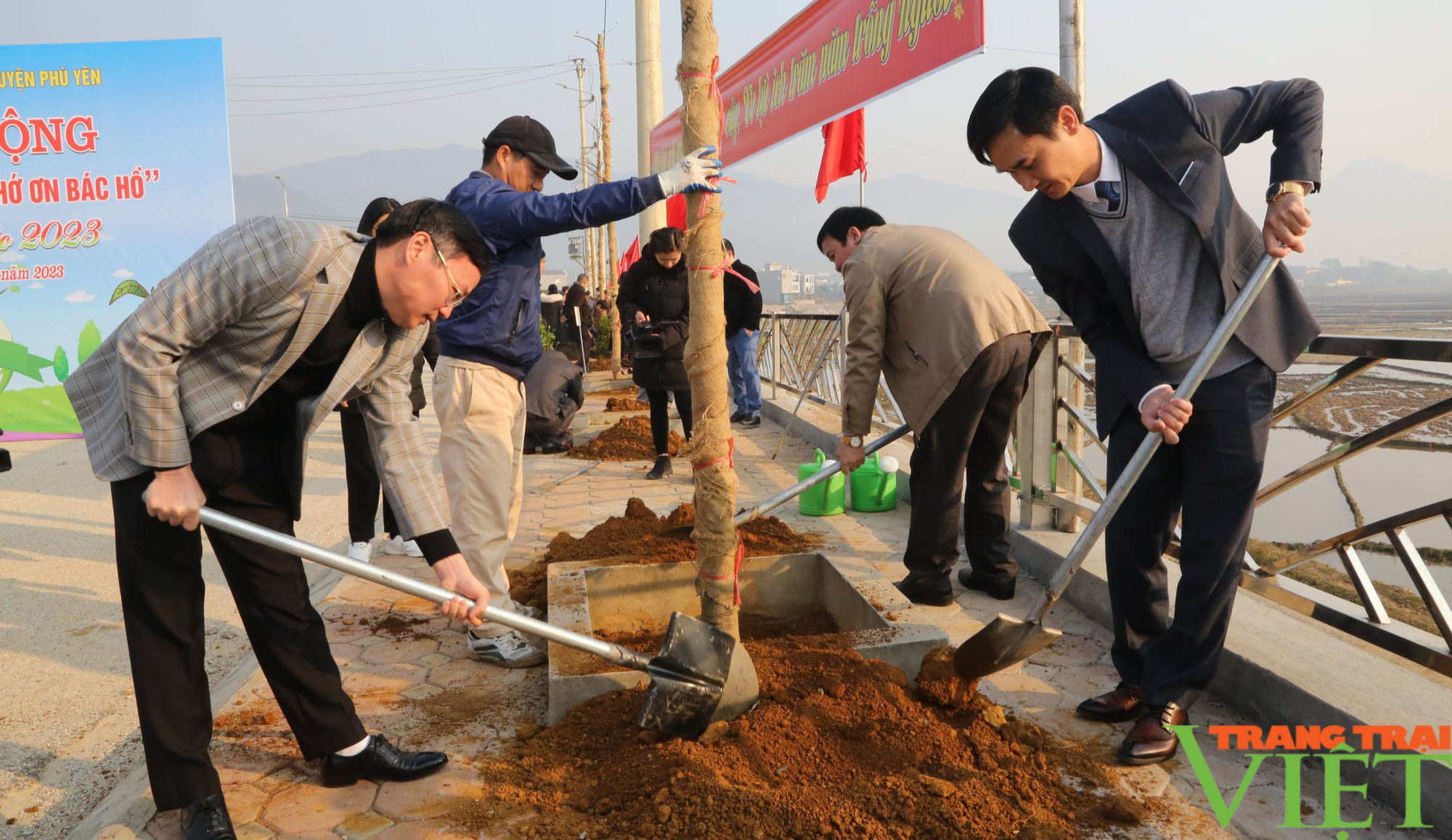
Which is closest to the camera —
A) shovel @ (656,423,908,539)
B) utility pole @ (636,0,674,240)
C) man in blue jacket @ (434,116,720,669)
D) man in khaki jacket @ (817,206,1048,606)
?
man in blue jacket @ (434,116,720,669)

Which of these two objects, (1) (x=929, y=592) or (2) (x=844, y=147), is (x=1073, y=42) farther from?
(2) (x=844, y=147)

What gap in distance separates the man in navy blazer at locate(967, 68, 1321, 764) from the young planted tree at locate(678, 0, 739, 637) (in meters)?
0.76

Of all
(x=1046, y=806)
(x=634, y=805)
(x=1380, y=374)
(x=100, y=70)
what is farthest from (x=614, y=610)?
(x=100, y=70)

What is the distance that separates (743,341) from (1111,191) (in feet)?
22.7

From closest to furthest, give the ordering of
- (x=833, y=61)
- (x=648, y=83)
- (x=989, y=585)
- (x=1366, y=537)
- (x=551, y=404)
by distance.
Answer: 1. (x=1366, y=537)
2. (x=989, y=585)
3. (x=833, y=61)
4. (x=551, y=404)
5. (x=648, y=83)

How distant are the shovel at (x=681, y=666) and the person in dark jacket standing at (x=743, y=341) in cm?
527

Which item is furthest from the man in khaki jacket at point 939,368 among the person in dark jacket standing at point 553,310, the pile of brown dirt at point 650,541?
the person in dark jacket standing at point 553,310

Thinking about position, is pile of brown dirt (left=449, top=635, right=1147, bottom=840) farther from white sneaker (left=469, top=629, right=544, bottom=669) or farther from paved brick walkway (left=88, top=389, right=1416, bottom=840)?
white sneaker (left=469, top=629, right=544, bottom=669)

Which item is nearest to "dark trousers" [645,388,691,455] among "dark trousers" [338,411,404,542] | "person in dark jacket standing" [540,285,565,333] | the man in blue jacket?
"dark trousers" [338,411,404,542]

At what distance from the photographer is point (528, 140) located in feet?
11.4

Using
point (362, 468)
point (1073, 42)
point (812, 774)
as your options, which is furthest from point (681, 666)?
point (1073, 42)

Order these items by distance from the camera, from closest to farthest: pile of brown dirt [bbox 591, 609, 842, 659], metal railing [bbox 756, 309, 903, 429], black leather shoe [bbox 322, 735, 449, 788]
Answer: black leather shoe [bbox 322, 735, 449, 788], pile of brown dirt [bbox 591, 609, 842, 659], metal railing [bbox 756, 309, 903, 429]

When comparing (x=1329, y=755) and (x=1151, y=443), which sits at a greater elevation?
(x=1151, y=443)

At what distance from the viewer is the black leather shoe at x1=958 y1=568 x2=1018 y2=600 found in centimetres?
405
